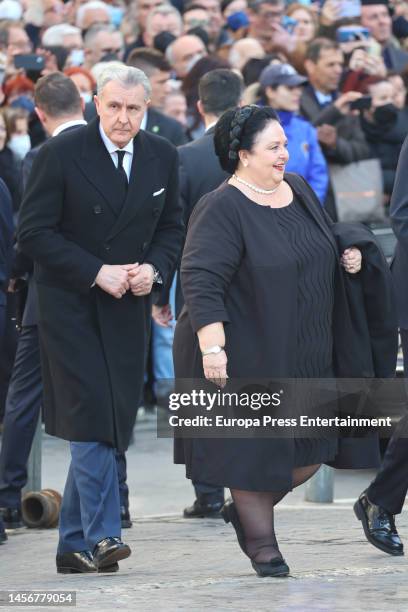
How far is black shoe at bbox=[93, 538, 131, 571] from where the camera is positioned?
665 centimetres

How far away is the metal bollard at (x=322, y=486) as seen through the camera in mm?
8766

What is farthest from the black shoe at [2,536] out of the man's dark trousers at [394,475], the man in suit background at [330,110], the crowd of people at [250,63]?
the man in suit background at [330,110]

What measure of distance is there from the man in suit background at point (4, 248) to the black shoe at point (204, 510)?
3.66 feet

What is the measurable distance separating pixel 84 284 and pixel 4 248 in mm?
1100

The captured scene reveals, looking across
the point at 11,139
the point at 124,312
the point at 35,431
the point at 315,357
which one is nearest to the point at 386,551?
the point at 315,357

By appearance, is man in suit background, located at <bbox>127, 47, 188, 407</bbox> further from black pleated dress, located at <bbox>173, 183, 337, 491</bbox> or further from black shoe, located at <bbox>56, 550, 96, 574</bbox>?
black pleated dress, located at <bbox>173, 183, 337, 491</bbox>

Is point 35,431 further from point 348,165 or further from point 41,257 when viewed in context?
point 348,165

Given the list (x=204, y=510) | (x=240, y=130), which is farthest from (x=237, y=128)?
(x=204, y=510)

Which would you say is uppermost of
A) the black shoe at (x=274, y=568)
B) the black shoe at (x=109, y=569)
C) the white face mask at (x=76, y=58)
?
the white face mask at (x=76, y=58)

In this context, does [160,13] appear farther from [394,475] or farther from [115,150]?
[394,475]

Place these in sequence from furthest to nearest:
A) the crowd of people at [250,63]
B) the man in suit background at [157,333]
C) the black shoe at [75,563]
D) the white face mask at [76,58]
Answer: the white face mask at [76,58]
the man in suit background at [157,333]
the crowd of people at [250,63]
the black shoe at [75,563]

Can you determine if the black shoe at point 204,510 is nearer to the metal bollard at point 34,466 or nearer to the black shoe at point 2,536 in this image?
the metal bollard at point 34,466

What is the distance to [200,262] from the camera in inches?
250

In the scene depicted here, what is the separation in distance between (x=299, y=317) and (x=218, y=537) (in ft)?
5.82
